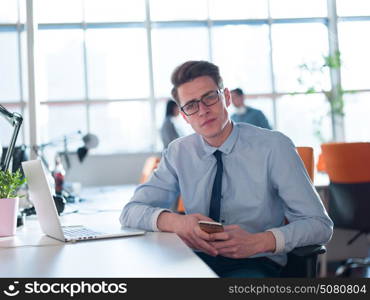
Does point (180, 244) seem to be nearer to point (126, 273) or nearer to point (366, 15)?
point (126, 273)

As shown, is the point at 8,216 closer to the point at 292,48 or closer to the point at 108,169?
the point at 108,169

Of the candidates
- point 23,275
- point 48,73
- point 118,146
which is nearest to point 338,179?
point 23,275

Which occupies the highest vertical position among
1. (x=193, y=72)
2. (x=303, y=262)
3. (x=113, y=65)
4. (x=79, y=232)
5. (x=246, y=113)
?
(x=113, y=65)

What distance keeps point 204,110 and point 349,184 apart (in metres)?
1.80

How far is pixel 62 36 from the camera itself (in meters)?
7.89

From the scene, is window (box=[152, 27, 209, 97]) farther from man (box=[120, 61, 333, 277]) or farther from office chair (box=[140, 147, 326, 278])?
office chair (box=[140, 147, 326, 278])

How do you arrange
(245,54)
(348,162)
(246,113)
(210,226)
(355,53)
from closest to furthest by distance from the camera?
(210,226) < (348,162) < (246,113) < (245,54) < (355,53)

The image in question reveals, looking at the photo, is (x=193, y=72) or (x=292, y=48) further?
(x=292, y=48)

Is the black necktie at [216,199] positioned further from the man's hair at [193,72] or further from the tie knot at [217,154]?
the man's hair at [193,72]

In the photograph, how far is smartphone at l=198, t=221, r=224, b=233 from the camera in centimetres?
150

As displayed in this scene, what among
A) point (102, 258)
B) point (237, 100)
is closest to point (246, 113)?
point (237, 100)

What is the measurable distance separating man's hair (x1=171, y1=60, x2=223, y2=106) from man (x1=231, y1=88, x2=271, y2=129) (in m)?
3.44

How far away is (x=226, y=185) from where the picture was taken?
6.09 ft

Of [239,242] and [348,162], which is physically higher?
[348,162]
